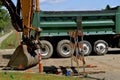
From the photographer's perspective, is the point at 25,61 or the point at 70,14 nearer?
the point at 25,61

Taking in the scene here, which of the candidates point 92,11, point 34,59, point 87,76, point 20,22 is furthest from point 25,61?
point 92,11

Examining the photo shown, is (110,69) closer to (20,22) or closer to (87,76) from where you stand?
(87,76)

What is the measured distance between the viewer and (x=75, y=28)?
2411 centimetres

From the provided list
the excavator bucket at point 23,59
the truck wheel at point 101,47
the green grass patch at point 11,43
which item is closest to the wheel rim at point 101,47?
the truck wheel at point 101,47

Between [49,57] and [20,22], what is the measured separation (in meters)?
6.76

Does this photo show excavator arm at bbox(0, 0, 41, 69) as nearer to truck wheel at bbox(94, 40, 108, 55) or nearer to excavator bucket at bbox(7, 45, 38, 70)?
excavator bucket at bbox(7, 45, 38, 70)

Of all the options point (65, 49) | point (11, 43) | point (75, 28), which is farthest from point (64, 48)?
point (11, 43)

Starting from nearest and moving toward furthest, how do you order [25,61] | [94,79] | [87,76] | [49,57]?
[94,79], [87,76], [25,61], [49,57]

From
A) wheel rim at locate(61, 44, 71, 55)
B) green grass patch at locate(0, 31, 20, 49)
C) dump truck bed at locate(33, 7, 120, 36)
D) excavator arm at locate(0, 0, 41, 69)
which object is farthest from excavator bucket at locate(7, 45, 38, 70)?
green grass patch at locate(0, 31, 20, 49)

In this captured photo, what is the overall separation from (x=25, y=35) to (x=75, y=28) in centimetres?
751

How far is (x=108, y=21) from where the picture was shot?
24.6 meters

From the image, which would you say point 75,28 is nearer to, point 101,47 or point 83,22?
point 83,22

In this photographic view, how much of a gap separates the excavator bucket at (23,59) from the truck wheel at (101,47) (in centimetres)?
837

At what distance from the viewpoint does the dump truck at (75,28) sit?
23703 millimetres
